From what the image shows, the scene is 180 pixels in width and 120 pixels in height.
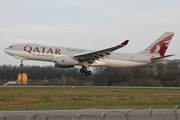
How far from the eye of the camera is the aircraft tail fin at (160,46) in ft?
132

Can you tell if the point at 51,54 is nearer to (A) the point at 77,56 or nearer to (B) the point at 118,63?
(A) the point at 77,56

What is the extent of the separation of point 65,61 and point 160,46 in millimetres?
16017

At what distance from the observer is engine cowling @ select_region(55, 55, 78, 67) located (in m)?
34.4

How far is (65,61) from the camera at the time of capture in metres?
34.6

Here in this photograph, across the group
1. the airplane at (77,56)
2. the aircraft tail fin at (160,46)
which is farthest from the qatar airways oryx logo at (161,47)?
the airplane at (77,56)

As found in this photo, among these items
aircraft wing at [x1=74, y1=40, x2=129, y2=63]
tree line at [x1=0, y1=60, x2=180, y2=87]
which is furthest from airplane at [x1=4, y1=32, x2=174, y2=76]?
tree line at [x1=0, y1=60, x2=180, y2=87]

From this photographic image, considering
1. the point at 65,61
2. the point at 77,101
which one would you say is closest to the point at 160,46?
the point at 65,61

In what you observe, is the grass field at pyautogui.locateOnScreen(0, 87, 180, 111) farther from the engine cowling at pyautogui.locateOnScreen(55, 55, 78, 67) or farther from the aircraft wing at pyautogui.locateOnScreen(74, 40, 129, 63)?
the aircraft wing at pyautogui.locateOnScreen(74, 40, 129, 63)

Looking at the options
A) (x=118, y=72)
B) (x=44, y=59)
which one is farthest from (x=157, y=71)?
(x=44, y=59)

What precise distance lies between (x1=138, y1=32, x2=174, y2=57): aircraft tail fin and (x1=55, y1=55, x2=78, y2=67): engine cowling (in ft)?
39.5

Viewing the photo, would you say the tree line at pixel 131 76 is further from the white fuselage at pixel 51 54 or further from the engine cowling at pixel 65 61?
the engine cowling at pixel 65 61

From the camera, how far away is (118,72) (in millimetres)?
53062

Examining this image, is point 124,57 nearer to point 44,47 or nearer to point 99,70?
point 44,47

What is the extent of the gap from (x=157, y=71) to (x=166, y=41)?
14.0 m
